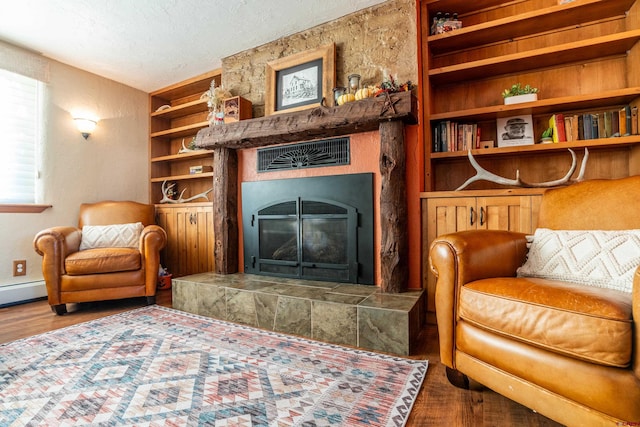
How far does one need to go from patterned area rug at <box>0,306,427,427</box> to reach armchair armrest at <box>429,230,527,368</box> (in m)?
0.28

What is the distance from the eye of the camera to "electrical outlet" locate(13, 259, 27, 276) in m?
2.89

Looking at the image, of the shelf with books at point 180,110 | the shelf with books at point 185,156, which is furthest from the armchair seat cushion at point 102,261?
the shelf with books at point 180,110

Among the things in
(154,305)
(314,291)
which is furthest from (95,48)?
(314,291)

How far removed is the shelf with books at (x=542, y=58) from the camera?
1888 mm

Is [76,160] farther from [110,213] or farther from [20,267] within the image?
[20,267]

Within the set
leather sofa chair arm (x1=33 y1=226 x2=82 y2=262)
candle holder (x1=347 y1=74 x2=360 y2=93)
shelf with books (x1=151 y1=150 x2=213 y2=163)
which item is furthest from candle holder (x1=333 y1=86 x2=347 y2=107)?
leather sofa chair arm (x1=33 y1=226 x2=82 y2=262)

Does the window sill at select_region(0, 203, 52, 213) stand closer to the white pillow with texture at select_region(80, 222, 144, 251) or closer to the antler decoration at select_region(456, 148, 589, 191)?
the white pillow with texture at select_region(80, 222, 144, 251)

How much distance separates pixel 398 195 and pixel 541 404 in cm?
134

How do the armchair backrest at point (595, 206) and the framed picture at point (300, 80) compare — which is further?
the framed picture at point (300, 80)

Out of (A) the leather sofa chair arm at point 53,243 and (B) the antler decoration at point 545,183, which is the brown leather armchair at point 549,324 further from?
(A) the leather sofa chair arm at point 53,243

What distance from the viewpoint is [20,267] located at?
2918mm

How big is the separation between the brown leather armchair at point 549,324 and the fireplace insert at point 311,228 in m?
1.00

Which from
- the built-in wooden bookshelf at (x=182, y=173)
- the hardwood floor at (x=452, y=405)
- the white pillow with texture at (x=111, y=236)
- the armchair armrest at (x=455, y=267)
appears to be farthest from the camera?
the built-in wooden bookshelf at (x=182, y=173)

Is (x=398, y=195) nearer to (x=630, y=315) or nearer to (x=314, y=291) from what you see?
(x=314, y=291)
